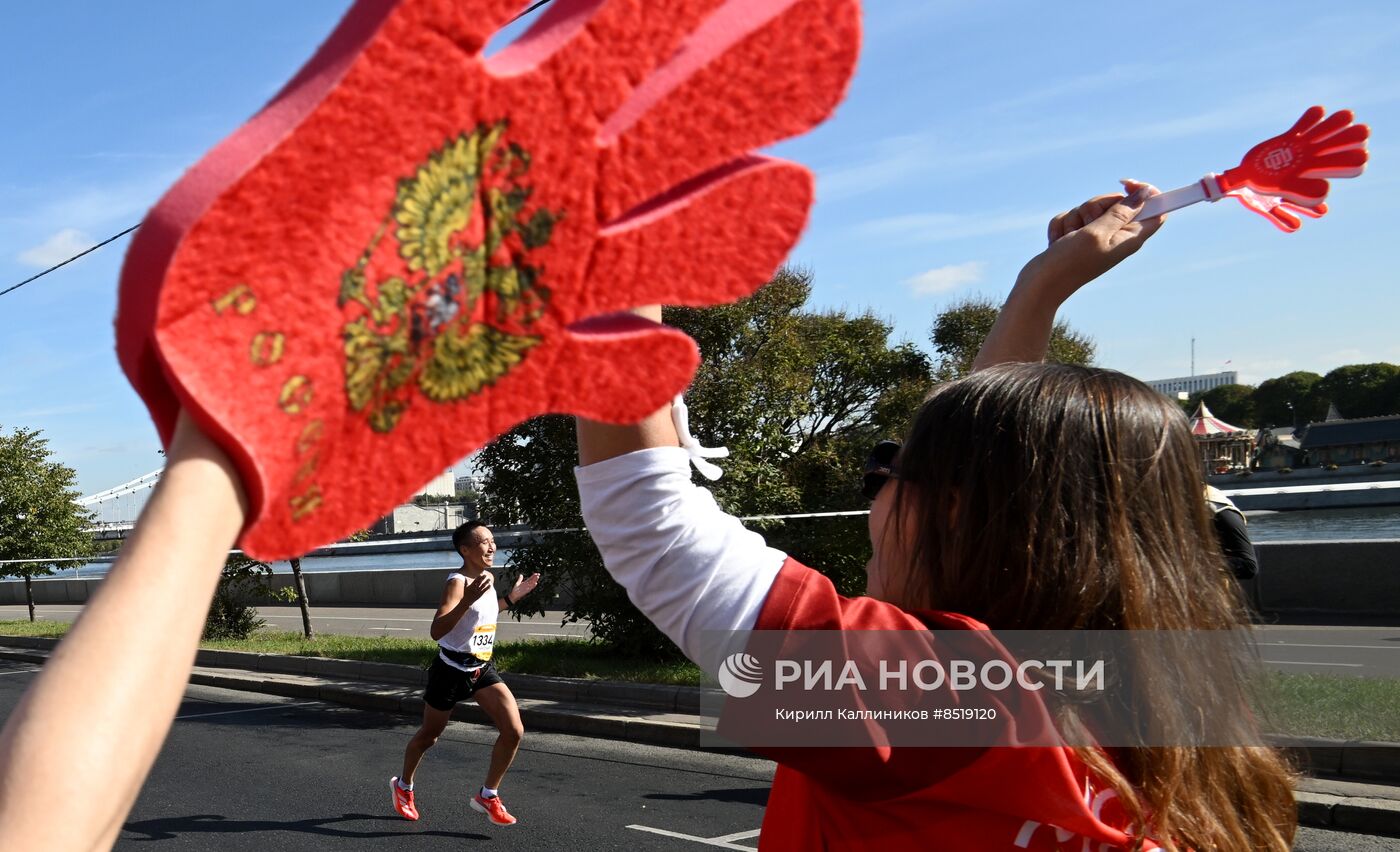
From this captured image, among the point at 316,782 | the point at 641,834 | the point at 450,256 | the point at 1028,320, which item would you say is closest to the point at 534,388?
the point at 450,256

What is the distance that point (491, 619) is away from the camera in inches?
273

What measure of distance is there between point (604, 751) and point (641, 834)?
7.71 feet

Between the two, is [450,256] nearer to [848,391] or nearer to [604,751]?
[604,751]

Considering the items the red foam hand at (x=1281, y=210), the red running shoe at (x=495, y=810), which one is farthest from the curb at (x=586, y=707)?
the red foam hand at (x=1281, y=210)

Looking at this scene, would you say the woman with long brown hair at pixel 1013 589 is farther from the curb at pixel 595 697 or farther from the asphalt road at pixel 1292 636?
the asphalt road at pixel 1292 636

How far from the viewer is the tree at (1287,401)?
6512 cm

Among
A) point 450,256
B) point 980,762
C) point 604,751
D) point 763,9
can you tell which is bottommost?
point 604,751

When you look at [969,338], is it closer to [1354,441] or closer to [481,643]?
[481,643]

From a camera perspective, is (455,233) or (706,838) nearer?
(455,233)

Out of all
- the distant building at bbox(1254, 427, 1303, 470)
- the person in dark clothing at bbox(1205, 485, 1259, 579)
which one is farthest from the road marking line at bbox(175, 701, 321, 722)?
the distant building at bbox(1254, 427, 1303, 470)

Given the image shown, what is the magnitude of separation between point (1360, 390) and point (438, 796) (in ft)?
216

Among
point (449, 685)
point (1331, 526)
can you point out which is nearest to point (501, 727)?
point (449, 685)

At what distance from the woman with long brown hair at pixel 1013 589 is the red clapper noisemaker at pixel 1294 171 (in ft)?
1.43

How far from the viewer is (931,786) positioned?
102 cm
